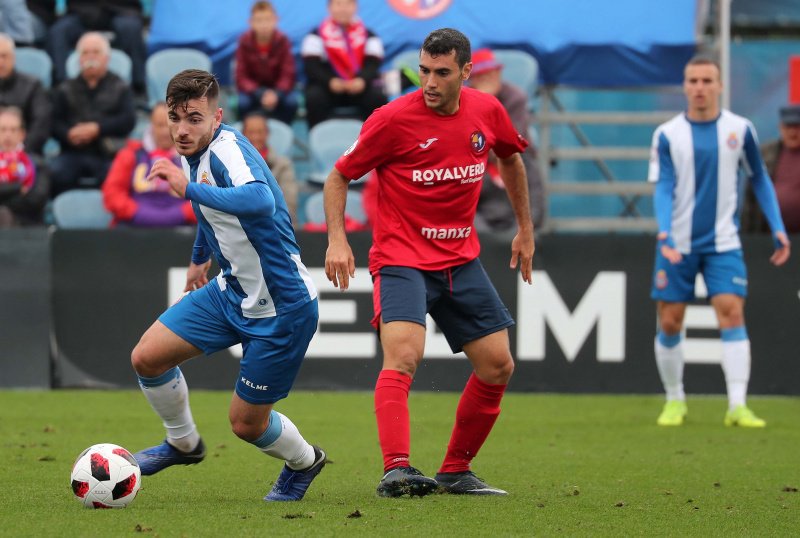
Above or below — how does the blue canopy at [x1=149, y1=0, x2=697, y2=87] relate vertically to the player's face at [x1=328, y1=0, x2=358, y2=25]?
below

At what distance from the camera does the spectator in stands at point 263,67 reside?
1362cm

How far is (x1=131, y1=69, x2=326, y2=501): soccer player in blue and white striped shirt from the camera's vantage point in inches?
224

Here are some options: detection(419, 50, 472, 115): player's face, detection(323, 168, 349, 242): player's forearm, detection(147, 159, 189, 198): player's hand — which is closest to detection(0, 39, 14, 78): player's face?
detection(323, 168, 349, 242): player's forearm

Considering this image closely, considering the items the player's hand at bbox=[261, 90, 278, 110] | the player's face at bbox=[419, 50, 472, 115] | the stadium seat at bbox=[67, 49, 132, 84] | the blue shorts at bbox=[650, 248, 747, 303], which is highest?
the player's face at bbox=[419, 50, 472, 115]

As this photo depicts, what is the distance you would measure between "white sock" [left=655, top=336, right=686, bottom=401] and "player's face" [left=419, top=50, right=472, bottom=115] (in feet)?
14.1

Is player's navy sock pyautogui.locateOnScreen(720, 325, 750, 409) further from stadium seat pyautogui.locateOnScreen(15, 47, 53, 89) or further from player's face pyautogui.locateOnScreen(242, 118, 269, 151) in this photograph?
stadium seat pyautogui.locateOnScreen(15, 47, 53, 89)

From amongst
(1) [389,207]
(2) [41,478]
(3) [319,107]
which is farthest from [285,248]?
(3) [319,107]

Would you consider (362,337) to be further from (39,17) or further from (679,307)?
(39,17)

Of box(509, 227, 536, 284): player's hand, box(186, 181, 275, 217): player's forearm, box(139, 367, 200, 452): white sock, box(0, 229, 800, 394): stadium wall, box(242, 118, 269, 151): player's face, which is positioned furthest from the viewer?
box(242, 118, 269, 151): player's face

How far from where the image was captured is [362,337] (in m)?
11.4

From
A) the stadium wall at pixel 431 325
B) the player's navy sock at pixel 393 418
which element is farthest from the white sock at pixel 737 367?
the player's navy sock at pixel 393 418

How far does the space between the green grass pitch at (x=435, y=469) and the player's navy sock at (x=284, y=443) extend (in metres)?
0.19

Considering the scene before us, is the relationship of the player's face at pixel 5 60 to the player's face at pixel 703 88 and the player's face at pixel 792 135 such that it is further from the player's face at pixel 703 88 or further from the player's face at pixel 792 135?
the player's face at pixel 792 135

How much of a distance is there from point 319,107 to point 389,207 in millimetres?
7505
